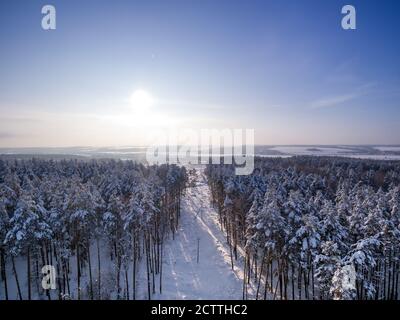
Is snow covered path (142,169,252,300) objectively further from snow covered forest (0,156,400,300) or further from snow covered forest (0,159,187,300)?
snow covered forest (0,159,187,300)

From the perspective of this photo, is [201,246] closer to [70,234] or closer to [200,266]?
[200,266]

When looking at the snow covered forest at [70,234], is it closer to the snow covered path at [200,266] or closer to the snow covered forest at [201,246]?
the snow covered forest at [201,246]

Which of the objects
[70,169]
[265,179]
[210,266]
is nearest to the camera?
[210,266]

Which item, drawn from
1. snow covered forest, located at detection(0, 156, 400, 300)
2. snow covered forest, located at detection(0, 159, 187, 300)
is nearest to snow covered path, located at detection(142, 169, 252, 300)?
snow covered forest, located at detection(0, 156, 400, 300)

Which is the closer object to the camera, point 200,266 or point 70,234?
point 70,234

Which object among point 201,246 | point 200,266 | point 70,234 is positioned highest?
point 70,234

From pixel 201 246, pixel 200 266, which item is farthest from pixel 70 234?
pixel 201 246

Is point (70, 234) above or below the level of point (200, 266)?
above

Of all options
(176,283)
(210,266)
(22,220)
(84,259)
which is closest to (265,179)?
(210,266)
